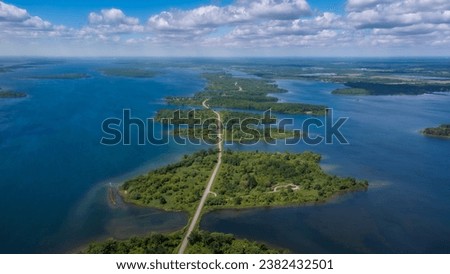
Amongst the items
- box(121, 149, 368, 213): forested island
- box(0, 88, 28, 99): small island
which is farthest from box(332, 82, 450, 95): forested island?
box(0, 88, 28, 99): small island

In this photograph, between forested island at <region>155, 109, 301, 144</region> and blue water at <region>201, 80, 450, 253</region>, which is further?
forested island at <region>155, 109, 301, 144</region>

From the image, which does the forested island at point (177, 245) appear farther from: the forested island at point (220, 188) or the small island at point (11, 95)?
the small island at point (11, 95)

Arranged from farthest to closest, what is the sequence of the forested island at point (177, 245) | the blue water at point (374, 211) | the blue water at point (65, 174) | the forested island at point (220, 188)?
the blue water at point (65, 174) < the blue water at point (374, 211) < the forested island at point (220, 188) < the forested island at point (177, 245)

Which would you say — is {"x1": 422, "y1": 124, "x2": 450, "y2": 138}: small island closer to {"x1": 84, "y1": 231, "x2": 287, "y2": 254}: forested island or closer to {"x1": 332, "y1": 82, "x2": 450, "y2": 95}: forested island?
{"x1": 84, "y1": 231, "x2": 287, "y2": 254}: forested island

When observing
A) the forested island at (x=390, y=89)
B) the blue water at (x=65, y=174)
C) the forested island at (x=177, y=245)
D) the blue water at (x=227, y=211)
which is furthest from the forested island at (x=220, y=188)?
the forested island at (x=390, y=89)

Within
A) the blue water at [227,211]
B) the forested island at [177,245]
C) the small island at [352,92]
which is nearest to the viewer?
the forested island at [177,245]

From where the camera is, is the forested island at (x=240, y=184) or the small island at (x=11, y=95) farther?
the small island at (x=11, y=95)
